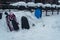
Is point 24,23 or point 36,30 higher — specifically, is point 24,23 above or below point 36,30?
above

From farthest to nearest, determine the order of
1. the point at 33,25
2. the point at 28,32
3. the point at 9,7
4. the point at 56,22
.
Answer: the point at 9,7 → the point at 56,22 → the point at 33,25 → the point at 28,32

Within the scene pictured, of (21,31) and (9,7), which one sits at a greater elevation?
(9,7)

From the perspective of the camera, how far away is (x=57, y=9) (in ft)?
80.5

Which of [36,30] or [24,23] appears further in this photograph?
[24,23]

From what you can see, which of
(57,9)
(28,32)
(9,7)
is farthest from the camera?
(57,9)

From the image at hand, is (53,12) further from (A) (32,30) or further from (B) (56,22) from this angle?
(A) (32,30)

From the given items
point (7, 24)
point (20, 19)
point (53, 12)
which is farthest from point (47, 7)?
point (7, 24)

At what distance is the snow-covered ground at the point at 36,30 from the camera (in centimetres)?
1669

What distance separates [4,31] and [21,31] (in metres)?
1.33

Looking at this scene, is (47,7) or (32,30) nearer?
(32,30)

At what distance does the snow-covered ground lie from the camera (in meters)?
16.7

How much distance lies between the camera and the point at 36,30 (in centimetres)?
1805

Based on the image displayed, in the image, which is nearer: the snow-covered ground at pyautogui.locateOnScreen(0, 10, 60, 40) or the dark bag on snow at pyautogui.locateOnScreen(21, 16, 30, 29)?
the snow-covered ground at pyautogui.locateOnScreen(0, 10, 60, 40)

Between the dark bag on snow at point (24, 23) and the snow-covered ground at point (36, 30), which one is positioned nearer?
the snow-covered ground at point (36, 30)
